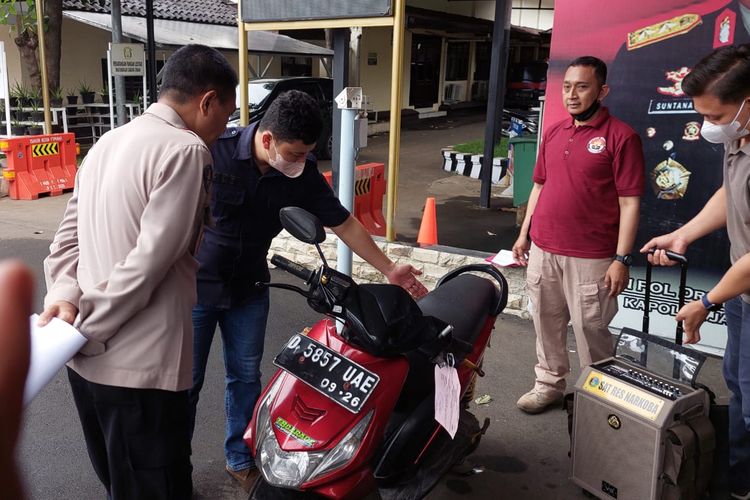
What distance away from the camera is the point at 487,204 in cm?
909

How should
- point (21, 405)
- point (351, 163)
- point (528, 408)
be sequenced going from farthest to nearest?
point (351, 163)
point (528, 408)
point (21, 405)

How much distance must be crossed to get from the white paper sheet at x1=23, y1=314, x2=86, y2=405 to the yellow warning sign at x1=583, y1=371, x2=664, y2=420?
6.70ft

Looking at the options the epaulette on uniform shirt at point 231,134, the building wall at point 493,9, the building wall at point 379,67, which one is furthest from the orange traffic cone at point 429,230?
the building wall at point 379,67

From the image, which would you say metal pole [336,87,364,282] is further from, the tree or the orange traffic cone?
the tree

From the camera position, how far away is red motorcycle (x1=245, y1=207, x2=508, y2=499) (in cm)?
220

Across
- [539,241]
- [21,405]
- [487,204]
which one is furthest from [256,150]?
[487,204]

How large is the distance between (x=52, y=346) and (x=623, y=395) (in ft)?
7.06

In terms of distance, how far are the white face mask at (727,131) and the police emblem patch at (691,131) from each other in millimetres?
1951

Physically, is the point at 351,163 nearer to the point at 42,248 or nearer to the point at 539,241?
the point at 539,241

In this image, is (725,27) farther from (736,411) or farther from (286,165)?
(286,165)

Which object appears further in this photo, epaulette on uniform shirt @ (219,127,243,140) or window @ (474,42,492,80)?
window @ (474,42,492,80)

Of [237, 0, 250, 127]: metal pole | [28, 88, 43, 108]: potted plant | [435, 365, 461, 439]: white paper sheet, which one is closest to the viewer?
[435, 365, 461, 439]: white paper sheet

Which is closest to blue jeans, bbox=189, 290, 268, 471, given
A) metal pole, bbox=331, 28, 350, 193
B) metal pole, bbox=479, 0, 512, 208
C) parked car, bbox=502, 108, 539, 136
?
metal pole, bbox=331, 28, 350, 193

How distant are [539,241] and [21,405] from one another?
10.3ft
